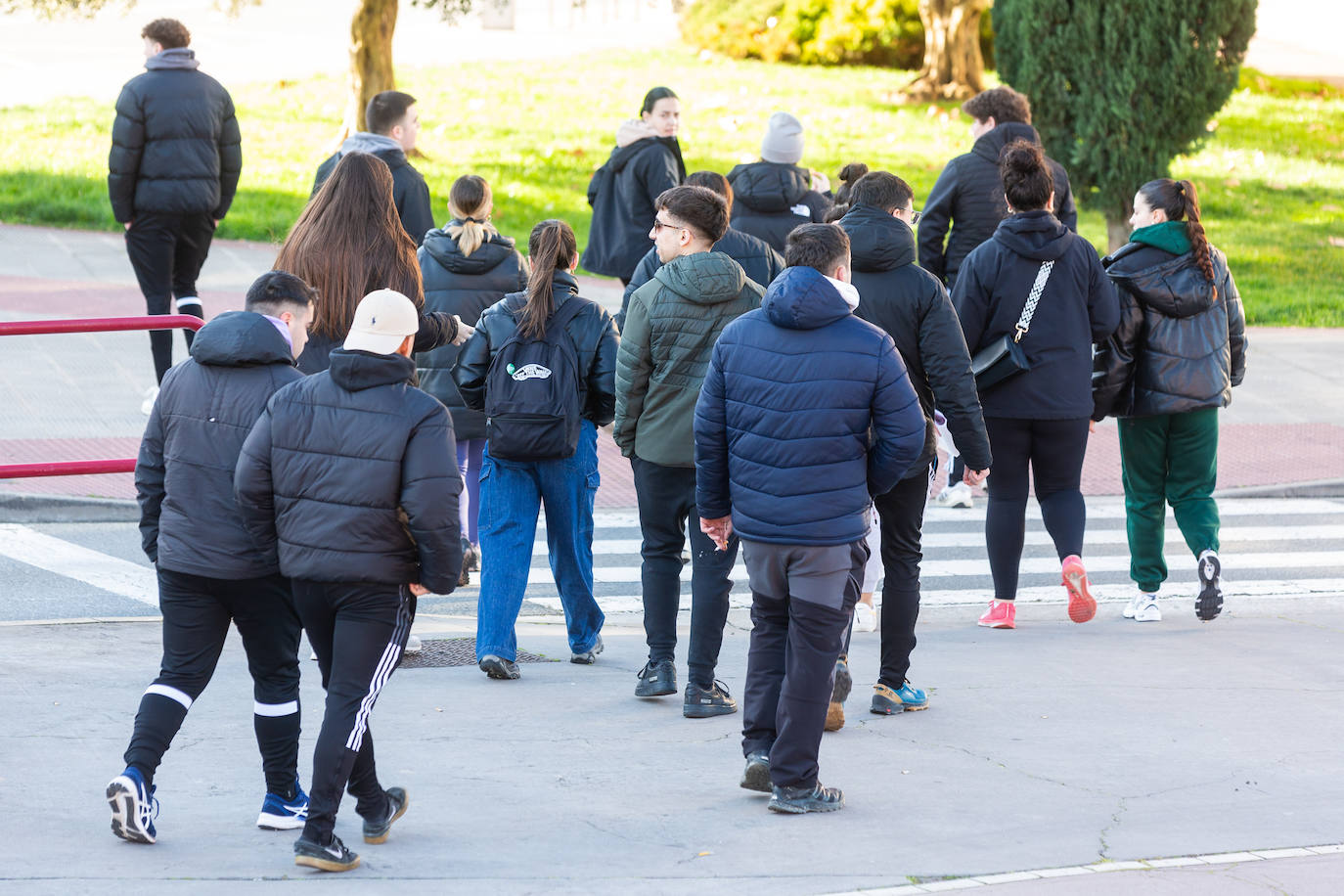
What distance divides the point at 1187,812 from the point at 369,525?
8.81ft

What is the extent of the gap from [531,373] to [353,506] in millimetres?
2110

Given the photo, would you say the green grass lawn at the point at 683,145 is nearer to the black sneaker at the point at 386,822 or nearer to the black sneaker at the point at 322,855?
the black sneaker at the point at 386,822

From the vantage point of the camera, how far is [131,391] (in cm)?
1197

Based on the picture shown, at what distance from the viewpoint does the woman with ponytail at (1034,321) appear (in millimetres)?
7234

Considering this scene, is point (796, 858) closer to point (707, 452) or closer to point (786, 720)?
point (786, 720)

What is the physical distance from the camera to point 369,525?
14.8 ft

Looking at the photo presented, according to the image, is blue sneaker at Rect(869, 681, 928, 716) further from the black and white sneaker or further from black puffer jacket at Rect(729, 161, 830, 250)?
black puffer jacket at Rect(729, 161, 830, 250)

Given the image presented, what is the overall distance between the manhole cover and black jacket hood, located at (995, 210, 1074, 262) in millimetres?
2592

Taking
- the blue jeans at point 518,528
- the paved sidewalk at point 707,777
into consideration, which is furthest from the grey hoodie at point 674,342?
the paved sidewalk at point 707,777

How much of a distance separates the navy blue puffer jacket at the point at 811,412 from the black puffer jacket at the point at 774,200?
4739 mm

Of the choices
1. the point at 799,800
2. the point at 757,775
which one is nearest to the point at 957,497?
the point at 757,775

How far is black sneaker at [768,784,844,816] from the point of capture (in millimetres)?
5191

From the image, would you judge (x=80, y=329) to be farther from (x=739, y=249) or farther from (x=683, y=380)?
(x=683, y=380)

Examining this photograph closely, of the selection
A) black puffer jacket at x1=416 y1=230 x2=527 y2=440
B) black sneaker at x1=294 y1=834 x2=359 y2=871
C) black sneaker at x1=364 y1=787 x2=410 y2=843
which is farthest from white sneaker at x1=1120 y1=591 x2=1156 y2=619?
black sneaker at x1=294 y1=834 x2=359 y2=871
